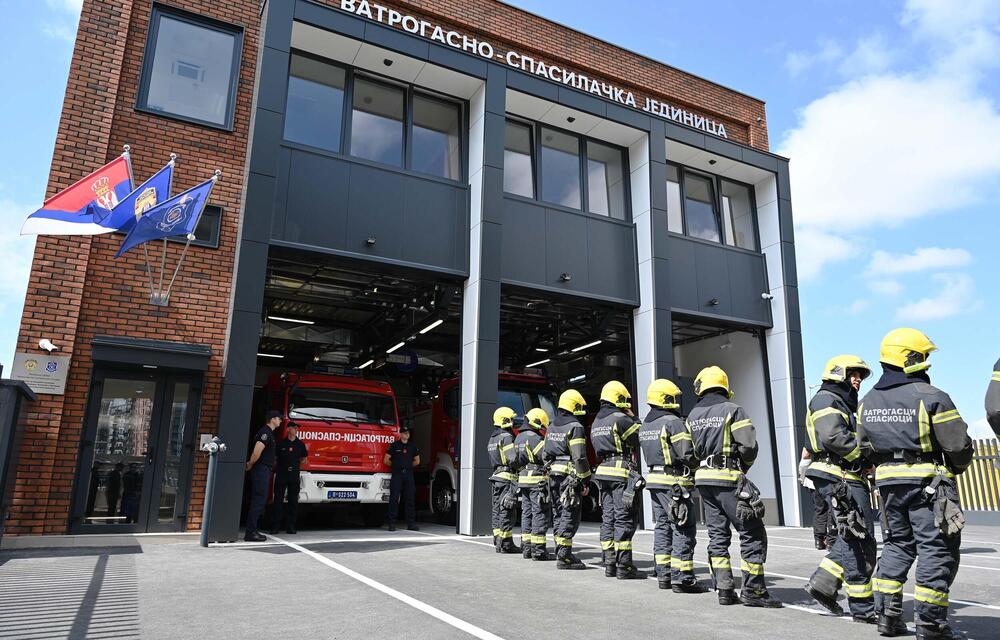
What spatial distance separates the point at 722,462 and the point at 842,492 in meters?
0.94

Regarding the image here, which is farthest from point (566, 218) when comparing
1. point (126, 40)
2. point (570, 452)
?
point (126, 40)

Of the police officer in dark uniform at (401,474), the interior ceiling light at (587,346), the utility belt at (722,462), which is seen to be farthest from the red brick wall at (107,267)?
the interior ceiling light at (587,346)

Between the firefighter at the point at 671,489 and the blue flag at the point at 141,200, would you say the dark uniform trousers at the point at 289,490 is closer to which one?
the blue flag at the point at 141,200

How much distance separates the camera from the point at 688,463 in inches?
243

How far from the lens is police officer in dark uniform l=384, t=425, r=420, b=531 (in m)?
11.2

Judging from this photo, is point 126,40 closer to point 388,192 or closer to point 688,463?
point 388,192

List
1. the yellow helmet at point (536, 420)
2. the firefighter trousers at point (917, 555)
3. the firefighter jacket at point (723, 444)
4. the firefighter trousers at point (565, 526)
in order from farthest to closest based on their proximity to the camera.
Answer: the yellow helmet at point (536, 420) < the firefighter trousers at point (565, 526) < the firefighter jacket at point (723, 444) < the firefighter trousers at point (917, 555)

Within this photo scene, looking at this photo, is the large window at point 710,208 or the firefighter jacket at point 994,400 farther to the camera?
the large window at point 710,208

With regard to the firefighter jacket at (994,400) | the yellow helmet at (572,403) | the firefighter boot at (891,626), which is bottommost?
the firefighter boot at (891,626)

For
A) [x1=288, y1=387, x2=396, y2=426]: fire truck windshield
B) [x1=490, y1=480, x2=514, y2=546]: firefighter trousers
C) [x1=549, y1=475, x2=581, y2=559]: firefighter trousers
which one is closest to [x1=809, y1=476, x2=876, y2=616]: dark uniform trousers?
[x1=549, y1=475, x2=581, y2=559]: firefighter trousers

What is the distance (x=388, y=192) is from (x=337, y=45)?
2.68 metres

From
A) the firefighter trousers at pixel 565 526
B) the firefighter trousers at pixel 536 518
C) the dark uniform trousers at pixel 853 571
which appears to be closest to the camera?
the dark uniform trousers at pixel 853 571

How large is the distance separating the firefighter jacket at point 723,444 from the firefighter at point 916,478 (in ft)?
3.44

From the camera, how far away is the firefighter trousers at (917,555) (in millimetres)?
4039
